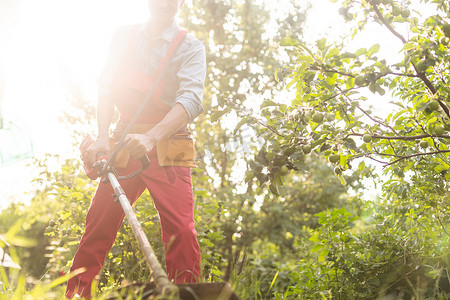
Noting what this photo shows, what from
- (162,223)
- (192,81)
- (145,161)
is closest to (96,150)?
(145,161)

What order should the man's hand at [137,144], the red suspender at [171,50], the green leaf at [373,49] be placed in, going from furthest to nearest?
the red suspender at [171,50]
the man's hand at [137,144]
the green leaf at [373,49]

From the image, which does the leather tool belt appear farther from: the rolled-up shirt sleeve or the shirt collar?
the shirt collar

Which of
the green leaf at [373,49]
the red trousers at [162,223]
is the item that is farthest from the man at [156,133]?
the green leaf at [373,49]

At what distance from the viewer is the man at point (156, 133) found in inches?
89.3

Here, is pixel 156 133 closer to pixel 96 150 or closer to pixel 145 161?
pixel 145 161

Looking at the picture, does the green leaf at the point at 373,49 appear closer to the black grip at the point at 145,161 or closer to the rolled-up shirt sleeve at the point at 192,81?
the rolled-up shirt sleeve at the point at 192,81

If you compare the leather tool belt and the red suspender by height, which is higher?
the red suspender

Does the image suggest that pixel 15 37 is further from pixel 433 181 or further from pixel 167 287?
pixel 433 181

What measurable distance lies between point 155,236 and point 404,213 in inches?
76.7

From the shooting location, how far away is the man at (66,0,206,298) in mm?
2268

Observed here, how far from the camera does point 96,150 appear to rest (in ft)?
8.07

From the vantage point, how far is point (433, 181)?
2656 mm

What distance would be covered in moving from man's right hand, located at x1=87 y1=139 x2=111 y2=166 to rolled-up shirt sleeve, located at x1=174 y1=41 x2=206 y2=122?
1.65ft

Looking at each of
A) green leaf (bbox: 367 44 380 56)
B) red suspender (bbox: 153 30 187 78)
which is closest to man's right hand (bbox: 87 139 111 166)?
red suspender (bbox: 153 30 187 78)
